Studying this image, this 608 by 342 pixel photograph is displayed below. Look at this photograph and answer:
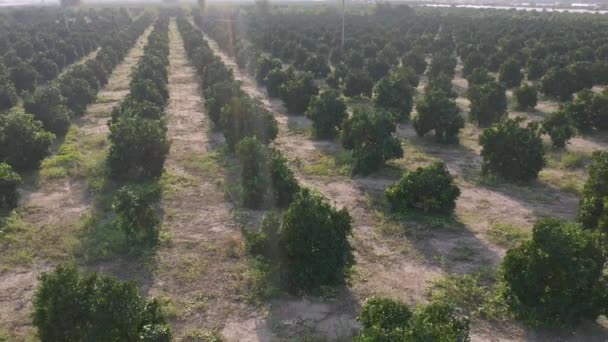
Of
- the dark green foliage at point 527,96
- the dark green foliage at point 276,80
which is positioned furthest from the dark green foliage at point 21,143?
the dark green foliage at point 527,96

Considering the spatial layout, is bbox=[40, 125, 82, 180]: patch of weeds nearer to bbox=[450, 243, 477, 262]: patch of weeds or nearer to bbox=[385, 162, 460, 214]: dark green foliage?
bbox=[385, 162, 460, 214]: dark green foliage

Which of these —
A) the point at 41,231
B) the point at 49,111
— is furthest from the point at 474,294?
the point at 49,111

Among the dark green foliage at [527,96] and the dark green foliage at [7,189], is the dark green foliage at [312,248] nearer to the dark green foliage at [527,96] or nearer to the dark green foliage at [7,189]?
the dark green foliage at [7,189]

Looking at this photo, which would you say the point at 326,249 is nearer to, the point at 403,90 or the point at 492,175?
the point at 492,175

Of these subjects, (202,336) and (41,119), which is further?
(41,119)

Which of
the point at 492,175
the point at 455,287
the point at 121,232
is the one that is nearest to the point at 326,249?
the point at 455,287

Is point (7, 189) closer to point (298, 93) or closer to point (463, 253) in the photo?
Result: point (463, 253)
